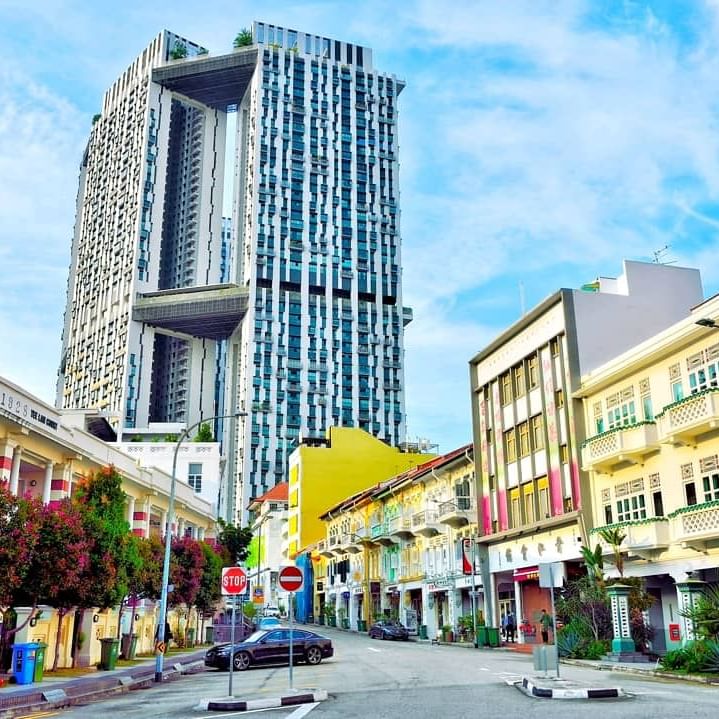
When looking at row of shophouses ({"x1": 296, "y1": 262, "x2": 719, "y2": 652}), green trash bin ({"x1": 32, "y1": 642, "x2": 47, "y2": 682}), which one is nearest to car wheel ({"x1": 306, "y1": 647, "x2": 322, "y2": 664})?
row of shophouses ({"x1": 296, "y1": 262, "x2": 719, "y2": 652})

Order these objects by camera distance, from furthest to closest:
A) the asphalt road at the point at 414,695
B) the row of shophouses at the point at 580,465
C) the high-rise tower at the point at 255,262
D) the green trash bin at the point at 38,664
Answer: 1. the high-rise tower at the point at 255,262
2. the row of shophouses at the point at 580,465
3. the green trash bin at the point at 38,664
4. the asphalt road at the point at 414,695

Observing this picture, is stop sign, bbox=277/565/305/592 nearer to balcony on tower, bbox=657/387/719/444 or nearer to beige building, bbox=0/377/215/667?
beige building, bbox=0/377/215/667

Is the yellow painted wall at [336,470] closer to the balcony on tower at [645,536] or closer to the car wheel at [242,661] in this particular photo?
the balcony on tower at [645,536]

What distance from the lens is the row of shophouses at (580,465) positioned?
30.1m

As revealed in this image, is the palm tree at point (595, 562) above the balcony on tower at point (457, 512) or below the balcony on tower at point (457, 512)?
below

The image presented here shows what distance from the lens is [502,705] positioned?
15.3 metres

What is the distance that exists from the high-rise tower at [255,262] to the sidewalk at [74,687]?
9884 centimetres

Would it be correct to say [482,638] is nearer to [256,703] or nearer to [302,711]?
[256,703]

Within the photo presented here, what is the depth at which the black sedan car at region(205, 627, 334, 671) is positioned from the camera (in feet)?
95.6

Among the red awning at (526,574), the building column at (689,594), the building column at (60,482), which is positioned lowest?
the building column at (689,594)

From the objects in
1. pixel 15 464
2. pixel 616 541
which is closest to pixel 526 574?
pixel 616 541

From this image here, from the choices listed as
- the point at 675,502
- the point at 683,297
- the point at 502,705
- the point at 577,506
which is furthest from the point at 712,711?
the point at 683,297

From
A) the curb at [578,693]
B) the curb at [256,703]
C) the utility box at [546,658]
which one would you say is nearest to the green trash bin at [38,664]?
the curb at [256,703]

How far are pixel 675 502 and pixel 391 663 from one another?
12.1 metres
